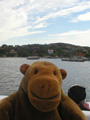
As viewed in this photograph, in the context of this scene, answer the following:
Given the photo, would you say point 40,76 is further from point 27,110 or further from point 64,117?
point 64,117

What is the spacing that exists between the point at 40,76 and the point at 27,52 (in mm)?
75831

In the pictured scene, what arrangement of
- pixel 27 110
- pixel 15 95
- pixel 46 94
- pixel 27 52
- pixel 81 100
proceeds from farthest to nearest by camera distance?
pixel 27 52 → pixel 81 100 → pixel 15 95 → pixel 27 110 → pixel 46 94

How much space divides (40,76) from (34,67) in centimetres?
14

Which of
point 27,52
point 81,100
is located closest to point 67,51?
point 27,52

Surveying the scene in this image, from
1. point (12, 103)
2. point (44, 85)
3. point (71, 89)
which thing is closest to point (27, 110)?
point (12, 103)

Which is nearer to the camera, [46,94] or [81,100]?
[46,94]

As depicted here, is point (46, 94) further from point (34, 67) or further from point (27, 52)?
point (27, 52)

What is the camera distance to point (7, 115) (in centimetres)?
129

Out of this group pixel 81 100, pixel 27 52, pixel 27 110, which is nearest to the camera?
pixel 27 110

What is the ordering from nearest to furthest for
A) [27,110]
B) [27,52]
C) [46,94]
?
[46,94] → [27,110] → [27,52]

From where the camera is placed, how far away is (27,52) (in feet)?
251

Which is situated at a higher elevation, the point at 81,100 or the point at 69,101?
the point at 69,101

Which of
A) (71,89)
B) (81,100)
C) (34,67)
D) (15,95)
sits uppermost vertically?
(34,67)

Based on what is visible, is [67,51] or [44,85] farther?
[67,51]
